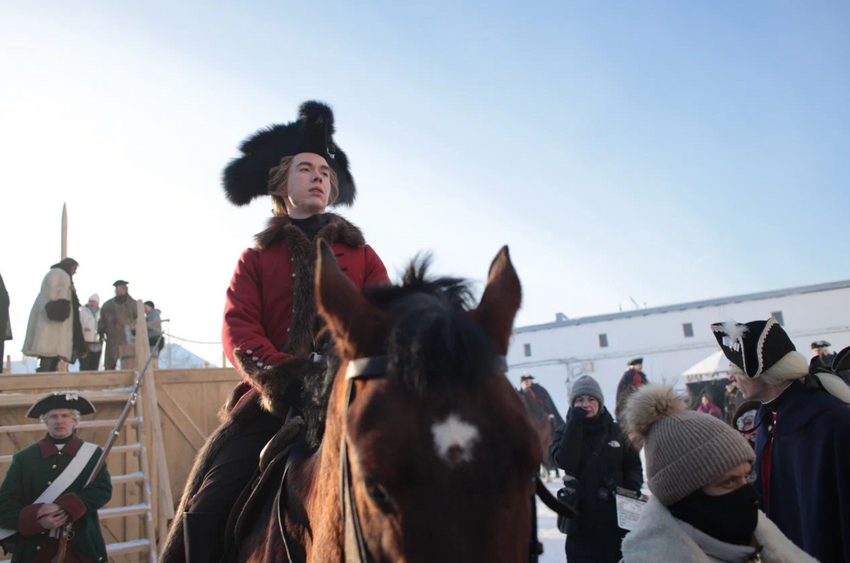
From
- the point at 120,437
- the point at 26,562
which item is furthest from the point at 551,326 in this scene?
the point at 26,562

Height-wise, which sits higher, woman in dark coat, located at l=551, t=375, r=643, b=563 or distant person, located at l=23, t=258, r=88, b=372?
distant person, located at l=23, t=258, r=88, b=372

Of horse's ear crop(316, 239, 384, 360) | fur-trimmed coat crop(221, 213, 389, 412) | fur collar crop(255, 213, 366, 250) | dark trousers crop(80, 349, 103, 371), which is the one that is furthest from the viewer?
dark trousers crop(80, 349, 103, 371)

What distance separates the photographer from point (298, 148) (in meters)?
3.39

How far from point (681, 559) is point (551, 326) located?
47.3 m

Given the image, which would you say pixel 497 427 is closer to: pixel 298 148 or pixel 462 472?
pixel 462 472

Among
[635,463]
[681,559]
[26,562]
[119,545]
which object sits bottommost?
[119,545]

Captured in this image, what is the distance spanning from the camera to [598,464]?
16.8 feet

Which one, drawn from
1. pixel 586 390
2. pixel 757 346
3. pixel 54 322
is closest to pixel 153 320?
pixel 54 322

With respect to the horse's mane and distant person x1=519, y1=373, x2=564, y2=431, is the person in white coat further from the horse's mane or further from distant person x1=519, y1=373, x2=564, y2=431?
distant person x1=519, y1=373, x2=564, y2=431

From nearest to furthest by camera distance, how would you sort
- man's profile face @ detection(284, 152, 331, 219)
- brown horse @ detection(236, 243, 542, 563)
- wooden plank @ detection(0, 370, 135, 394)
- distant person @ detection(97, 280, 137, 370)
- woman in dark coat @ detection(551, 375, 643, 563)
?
1. brown horse @ detection(236, 243, 542, 563)
2. man's profile face @ detection(284, 152, 331, 219)
3. woman in dark coat @ detection(551, 375, 643, 563)
4. wooden plank @ detection(0, 370, 135, 394)
5. distant person @ detection(97, 280, 137, 370)

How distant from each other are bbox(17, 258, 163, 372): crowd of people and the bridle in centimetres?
814

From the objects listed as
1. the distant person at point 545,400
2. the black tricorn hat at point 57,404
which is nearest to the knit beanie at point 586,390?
the black tricorn hat at point 57,404

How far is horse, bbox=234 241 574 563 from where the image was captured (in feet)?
4.06

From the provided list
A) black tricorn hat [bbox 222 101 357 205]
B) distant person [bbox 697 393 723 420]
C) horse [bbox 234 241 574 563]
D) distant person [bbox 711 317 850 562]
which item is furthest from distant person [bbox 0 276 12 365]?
distant person [bbox 697 393 723 420]
